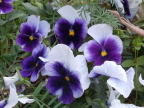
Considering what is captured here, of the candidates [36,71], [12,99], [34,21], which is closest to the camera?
[12,99]

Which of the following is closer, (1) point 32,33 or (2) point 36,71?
(2) point 36,71

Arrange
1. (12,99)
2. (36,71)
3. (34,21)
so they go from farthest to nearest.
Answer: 1. (34,21)
2. (36,71)
3. (12,99)

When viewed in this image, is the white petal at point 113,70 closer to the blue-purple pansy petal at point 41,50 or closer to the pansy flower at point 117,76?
the pansy flower at point 117,76

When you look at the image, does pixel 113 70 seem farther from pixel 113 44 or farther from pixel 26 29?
pixel 26 29

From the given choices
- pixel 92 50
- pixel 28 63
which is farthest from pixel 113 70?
pixel 28 63

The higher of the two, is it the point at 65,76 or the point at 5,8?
the point at 5,8

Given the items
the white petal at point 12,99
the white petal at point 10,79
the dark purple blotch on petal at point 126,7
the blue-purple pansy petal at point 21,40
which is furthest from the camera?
the dark purple blotch on petal at point 126,7

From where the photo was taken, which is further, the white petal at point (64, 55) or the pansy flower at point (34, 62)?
the pansy flower at point (34, 62)

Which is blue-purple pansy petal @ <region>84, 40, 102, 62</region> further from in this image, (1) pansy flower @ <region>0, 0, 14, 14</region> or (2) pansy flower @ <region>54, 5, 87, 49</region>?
(1) pansy flower @ <region>0, 0, 14, 14</region>

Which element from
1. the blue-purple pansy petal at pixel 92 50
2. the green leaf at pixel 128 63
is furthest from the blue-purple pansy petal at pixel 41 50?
the green leaf at pixel 128 63
